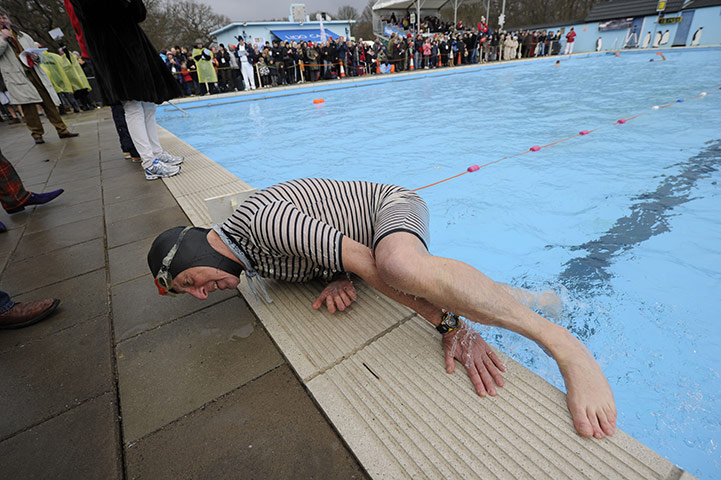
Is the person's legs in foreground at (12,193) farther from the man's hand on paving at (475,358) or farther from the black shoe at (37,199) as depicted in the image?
the man's hand on paving at (475,358)

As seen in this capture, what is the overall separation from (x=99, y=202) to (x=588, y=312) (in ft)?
15.7

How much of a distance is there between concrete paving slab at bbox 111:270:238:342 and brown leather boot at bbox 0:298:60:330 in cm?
30

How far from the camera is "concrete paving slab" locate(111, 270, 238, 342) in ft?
5.87

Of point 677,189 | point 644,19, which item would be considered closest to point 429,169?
point 677,189

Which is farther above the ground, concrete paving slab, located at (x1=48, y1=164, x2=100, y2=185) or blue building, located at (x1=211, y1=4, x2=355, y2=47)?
blue building, located at (x1=211, y1=4, x2=355, y2=47)

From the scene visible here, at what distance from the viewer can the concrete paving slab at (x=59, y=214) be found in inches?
124

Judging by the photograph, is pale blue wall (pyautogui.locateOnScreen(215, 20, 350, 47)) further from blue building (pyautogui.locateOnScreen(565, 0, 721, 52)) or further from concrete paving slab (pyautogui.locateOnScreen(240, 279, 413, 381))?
concrete paving slab (pyautogui.locateOnScreen(240, 279, 413, 381))

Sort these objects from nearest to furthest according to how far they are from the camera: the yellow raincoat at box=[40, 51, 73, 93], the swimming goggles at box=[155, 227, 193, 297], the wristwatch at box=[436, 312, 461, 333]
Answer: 1. the wristwatch at box=[436, 312, 461, 333]
2. the swimming goggles at box=[155, 227, 193, 297]
3. the yellow raincoat at box=[40, 51, 73, 93]

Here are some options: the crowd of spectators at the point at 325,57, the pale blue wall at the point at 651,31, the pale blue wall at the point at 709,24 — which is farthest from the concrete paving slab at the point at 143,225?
the pale blue wall at the point at 709,24

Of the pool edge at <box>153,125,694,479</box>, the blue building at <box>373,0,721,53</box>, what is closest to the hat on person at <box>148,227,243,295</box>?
the pool edge at <box>153,125,694,479</box>

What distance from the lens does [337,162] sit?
6039 mm

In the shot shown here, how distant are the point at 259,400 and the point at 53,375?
1.00 metres

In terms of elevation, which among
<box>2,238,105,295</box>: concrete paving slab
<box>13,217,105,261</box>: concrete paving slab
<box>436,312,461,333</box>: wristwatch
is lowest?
<box>2,238,105,295</box>: concrete paving slab

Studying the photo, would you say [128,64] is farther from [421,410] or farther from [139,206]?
[421,410]
